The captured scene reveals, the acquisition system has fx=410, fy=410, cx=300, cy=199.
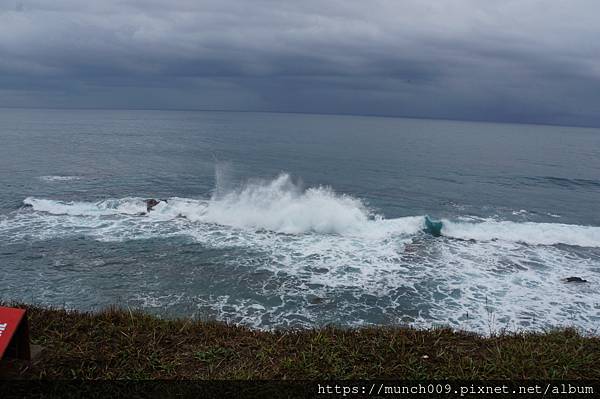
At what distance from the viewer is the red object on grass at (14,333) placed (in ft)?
15.5

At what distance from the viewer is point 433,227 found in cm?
2761

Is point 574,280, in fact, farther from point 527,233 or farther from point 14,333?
point 14,333

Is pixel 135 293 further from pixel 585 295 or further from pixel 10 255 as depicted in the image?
pixel 585 295

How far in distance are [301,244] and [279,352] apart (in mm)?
17862

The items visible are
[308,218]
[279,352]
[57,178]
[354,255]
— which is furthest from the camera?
[57,178]

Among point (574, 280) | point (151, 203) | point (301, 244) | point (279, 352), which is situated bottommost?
point (301, 244)

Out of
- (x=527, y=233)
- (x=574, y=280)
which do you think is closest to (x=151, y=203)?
(x=527, y=233)

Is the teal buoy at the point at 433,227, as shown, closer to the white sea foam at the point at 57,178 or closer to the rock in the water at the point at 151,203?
the rock in the water at the point at 151,203

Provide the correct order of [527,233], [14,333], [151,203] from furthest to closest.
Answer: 1. [151,203]
2. [527,233]
3. [14,333]

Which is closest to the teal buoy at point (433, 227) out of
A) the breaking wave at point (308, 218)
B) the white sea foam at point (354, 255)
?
the breaking wave at point (308, 218)

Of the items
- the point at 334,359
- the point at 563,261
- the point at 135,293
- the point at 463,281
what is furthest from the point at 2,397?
the point at 563,261

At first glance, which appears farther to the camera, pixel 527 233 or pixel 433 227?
pixel 433 227

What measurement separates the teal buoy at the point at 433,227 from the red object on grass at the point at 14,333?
24.8 meters

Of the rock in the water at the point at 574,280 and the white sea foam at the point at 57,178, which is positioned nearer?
the rock in the water at the point at 574,280
